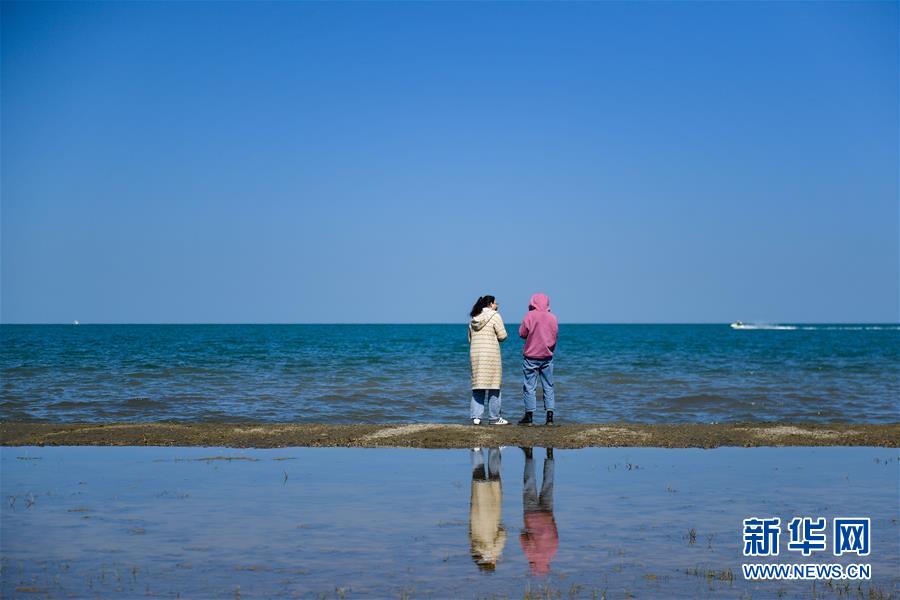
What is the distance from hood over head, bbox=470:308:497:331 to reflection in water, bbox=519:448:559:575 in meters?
5.05

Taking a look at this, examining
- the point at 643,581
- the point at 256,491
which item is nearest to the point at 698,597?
the point at 643,581

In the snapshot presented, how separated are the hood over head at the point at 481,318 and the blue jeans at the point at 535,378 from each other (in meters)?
0.93

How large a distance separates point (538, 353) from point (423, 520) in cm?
780

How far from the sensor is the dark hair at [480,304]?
16.2 metres

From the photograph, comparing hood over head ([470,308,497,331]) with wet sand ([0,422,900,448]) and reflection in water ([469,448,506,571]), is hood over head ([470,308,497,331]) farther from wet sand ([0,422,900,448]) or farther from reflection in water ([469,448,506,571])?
reflection in water ([469,448,506,571])

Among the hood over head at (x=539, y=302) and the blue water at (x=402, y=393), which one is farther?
the blue water at (x=402, y=393)

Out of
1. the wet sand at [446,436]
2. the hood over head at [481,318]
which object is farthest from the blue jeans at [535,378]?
the hood over head at [481,318]

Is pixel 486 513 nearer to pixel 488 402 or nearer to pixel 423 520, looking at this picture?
pixel 423 520

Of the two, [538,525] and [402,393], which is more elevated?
[538,525]

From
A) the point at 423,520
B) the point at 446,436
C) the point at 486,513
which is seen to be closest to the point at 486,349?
the point at 446,436

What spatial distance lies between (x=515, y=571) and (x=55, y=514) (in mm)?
4421

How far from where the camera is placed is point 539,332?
16078 millimetres

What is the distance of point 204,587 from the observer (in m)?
6.34

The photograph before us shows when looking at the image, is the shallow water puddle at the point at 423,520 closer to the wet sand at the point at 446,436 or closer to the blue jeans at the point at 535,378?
the wet sand at the point at 446,436
